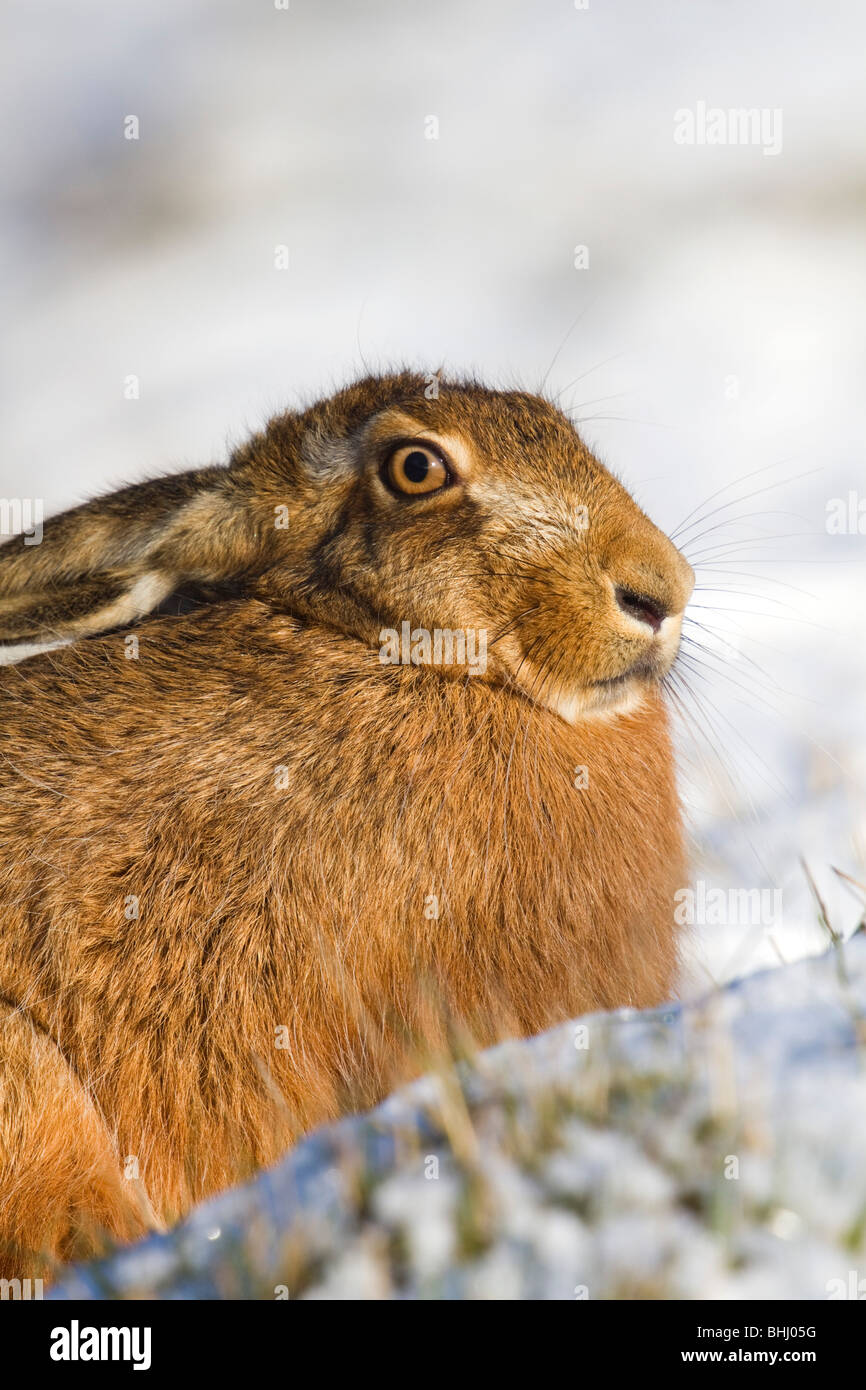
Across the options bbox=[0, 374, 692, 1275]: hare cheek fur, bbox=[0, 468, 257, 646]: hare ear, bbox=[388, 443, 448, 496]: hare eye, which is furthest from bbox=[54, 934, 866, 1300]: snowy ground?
bbox=[0, 468, 257, 646]: hare ear

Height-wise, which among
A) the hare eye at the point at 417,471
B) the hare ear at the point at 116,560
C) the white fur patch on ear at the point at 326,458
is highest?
the white fur patch on ear at the point at 326,458

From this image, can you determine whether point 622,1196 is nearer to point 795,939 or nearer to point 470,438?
point 470,438

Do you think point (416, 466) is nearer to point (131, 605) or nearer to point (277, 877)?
point (131, 605)

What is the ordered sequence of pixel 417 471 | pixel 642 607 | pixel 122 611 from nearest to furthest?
pixel 642 607 → pixel 417 471 → pixel 122 611

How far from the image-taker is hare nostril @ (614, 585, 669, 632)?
3.08 m

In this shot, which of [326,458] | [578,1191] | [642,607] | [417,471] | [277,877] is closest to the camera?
[578,1191]

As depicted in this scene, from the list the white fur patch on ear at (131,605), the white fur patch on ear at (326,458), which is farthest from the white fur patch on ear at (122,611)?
the white fur patch on ear at (326,458)

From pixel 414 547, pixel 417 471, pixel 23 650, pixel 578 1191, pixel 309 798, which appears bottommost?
pixel 578 1191

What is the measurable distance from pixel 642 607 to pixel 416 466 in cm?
74

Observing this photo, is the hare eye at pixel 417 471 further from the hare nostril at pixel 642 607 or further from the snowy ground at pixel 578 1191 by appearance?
the snowy ground at pixel 578 1191

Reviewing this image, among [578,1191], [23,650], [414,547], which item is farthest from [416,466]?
[578,1191]

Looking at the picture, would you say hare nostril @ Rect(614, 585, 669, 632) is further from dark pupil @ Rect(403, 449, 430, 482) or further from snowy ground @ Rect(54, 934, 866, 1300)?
snowy ground @ Rect(54, 934, 866, 1300)

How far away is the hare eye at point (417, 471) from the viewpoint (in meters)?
3.29

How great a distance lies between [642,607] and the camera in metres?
3.10
